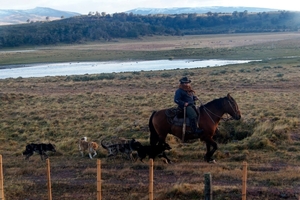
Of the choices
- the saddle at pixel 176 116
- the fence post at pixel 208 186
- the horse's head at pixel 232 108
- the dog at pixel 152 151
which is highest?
the horse's head at pixel 232 108

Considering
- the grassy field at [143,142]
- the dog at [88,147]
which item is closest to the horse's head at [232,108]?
the grassy field at [143,142]

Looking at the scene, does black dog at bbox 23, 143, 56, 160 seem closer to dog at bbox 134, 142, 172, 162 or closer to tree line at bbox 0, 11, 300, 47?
dog at bbox 134, 142, 172, 162

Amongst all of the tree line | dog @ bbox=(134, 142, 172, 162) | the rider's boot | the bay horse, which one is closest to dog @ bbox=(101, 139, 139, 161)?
dog @ bbox=(134, 142, 172, 162)

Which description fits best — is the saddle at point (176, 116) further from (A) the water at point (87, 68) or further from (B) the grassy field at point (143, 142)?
(A) the water at point (87, 68)

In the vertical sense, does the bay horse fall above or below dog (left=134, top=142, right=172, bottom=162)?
above

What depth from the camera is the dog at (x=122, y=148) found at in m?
13.3

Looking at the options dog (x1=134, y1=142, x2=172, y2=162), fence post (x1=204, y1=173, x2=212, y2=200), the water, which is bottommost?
the water

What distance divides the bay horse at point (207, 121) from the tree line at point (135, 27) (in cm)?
12183

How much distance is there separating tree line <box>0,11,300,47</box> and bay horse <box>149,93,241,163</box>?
122 metres

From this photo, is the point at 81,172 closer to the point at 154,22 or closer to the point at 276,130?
the point at 276,130

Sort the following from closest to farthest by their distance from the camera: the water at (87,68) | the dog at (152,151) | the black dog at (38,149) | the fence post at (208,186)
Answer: the fence post at (208,186), the dog at (152,151), the black dog at (38,149), the water at (87,68)

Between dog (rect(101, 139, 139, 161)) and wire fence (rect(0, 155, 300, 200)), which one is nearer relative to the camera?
wire fence (rect(0, 155, 300, 200))

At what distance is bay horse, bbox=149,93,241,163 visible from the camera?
42.3 feet

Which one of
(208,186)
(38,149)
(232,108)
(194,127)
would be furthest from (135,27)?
(208,186)
